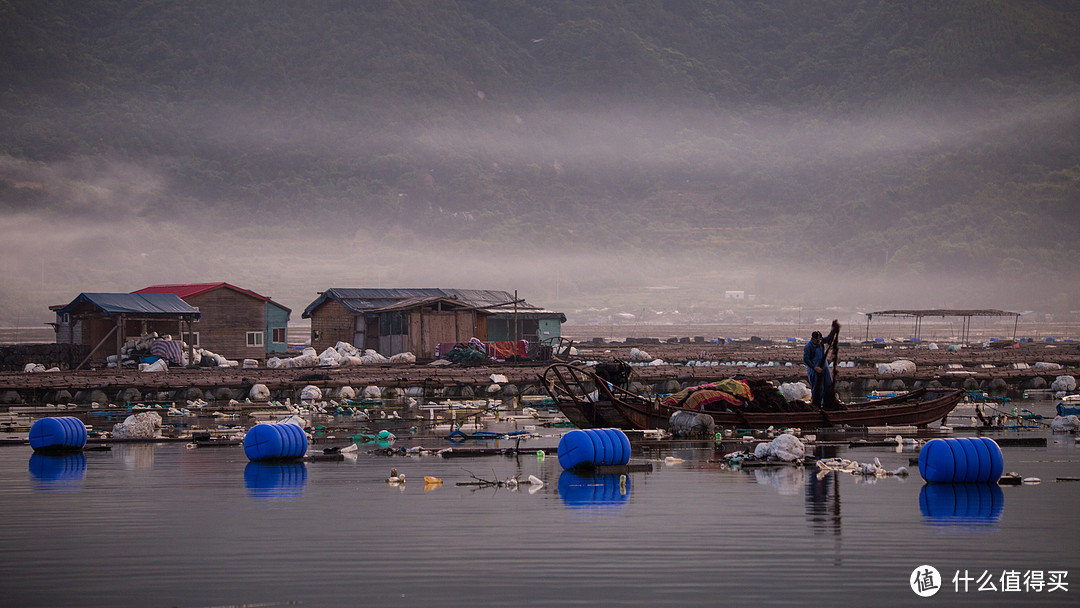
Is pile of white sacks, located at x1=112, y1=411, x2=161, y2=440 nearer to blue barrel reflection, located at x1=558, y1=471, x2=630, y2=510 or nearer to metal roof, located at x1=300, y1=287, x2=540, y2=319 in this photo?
blue barrel reflection, located at x1=558, y1=471, x2=630, y2=510

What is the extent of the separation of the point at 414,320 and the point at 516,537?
51.8 m

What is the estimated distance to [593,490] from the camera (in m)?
18.6

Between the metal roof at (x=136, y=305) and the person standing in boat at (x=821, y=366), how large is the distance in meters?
38.7

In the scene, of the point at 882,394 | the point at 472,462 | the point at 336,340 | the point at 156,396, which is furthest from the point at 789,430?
the point at 336,340

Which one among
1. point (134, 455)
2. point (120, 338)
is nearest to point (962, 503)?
point (134, 455)

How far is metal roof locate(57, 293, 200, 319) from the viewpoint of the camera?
57031 millimetres

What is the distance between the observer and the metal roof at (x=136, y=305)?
57031 millimetres

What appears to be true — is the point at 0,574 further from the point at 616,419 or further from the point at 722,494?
the point at 616,419

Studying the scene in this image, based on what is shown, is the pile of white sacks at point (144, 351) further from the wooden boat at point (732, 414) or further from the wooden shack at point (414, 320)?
the wooden boat at point (732, 414)

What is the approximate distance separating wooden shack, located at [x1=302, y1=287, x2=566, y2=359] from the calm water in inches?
1623

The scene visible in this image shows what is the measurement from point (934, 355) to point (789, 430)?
5190 centimetres

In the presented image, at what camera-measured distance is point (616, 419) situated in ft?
92.6

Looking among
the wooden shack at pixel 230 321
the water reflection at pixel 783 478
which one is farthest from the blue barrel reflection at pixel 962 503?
the wooden shack at pixel 230 321

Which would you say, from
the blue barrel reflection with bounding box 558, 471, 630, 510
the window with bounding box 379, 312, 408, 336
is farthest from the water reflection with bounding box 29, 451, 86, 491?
the window with bounding box 379, 312, 408, 336
